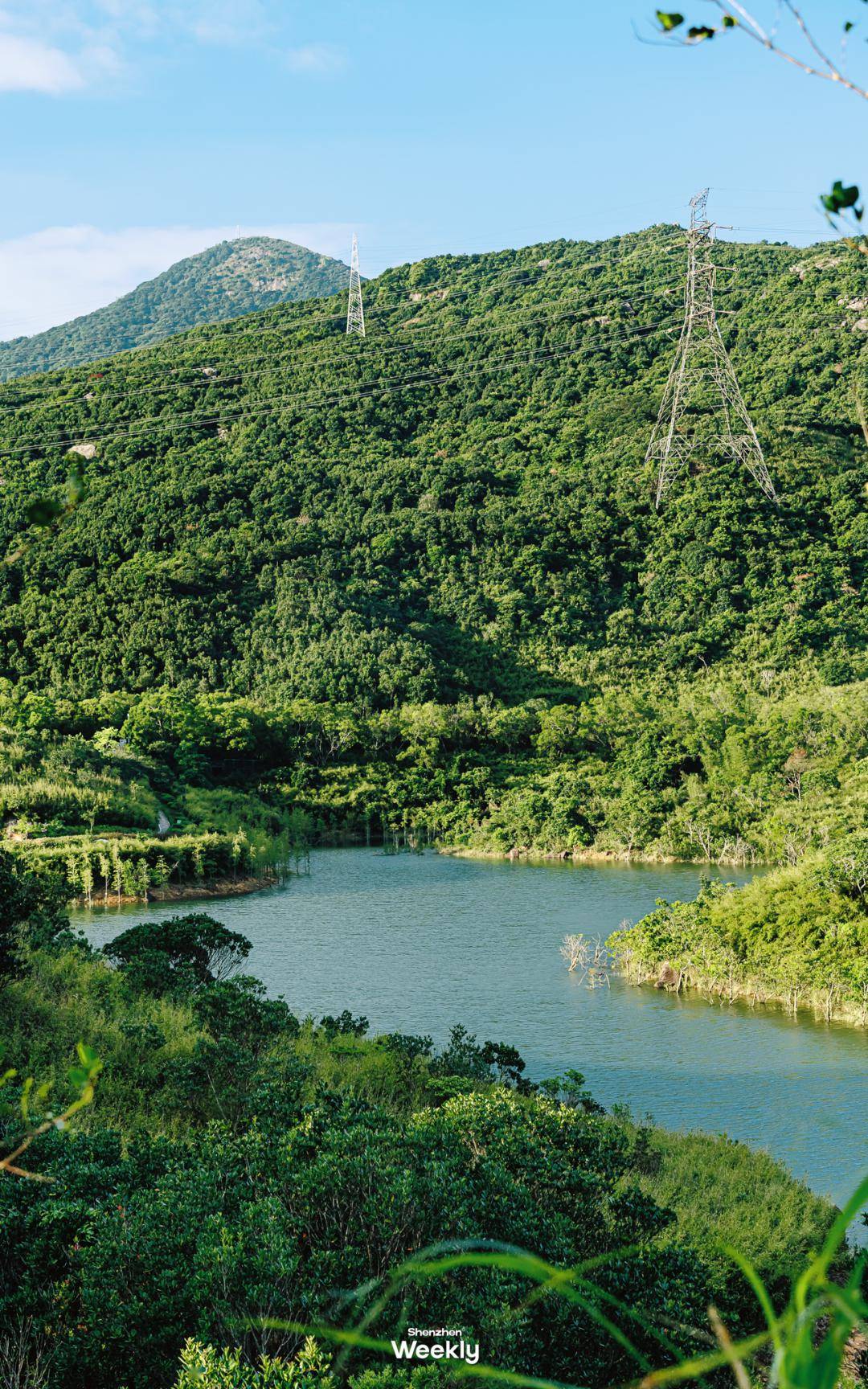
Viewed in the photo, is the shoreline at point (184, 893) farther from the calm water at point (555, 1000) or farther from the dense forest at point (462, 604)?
the calm water at point (555, 1000)

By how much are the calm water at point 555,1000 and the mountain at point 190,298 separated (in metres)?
111

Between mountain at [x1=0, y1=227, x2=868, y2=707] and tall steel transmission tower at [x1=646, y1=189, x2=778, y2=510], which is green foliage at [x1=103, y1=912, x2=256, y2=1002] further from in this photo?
tall steel transmission tower at [x1=646, y1=189, x2=778, y2=510]

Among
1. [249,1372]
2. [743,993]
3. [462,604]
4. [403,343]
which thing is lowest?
[743,993]

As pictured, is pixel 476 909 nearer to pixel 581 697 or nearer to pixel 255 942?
pixel 255 942

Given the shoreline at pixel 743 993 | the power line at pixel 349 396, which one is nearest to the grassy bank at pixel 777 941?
the shoreline at pixel 743 993

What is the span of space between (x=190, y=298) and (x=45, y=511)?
172m

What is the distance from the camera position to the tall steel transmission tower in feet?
159

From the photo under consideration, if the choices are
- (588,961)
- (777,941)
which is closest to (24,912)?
(588,961)

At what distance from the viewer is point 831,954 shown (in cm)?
1444

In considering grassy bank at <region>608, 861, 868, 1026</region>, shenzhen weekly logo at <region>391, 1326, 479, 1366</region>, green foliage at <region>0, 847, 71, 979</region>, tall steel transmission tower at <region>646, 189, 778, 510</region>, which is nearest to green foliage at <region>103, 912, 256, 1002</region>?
green foliage at <region>0, 847, 71, 979</region>

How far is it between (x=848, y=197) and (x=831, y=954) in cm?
1415

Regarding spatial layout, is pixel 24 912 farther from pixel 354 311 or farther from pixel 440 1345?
pixel 354 311

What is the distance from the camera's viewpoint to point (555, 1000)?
15906 mm

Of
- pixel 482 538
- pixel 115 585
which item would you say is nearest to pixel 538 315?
pixel 482 538
